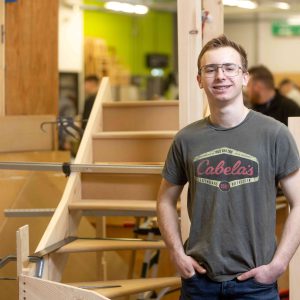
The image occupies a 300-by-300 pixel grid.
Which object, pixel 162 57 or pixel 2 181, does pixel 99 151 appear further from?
pixel 162 57

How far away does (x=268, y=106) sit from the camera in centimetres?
665

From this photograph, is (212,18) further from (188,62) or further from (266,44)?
(266,44)

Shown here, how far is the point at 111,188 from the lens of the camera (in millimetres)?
4480

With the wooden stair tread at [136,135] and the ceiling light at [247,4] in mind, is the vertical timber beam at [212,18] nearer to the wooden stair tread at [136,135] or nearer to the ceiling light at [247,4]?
the wooden stair tread at [136,135]

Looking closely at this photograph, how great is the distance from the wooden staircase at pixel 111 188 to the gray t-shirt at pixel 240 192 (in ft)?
3.53

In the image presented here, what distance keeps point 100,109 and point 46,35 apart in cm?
156

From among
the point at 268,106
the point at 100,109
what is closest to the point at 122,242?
the point at 100,109

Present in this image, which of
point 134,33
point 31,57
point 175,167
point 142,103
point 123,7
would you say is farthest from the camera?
point 134,33

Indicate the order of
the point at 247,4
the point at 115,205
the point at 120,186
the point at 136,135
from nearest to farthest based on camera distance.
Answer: the point at 115,205
the point at 120,186
the point at 136,135
the point at 247,4

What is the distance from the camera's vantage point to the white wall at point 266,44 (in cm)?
1777

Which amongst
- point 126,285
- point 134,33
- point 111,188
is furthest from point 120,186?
point 134,33

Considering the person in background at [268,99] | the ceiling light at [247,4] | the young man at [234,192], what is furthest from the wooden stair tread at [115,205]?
the ceiling light at [247,4]

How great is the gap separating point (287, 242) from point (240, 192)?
Result: 9.6 inches

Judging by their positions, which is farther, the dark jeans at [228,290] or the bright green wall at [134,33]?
the bright green wall at [134,33]
